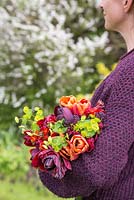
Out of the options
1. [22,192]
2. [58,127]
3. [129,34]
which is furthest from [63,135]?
[22,192]

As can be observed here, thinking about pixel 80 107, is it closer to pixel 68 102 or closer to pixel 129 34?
pixel 68 102

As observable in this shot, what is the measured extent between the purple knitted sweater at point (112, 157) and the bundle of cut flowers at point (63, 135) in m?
0.03

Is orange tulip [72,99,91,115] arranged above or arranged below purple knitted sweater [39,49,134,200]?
above

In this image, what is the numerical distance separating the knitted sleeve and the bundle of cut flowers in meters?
0.02

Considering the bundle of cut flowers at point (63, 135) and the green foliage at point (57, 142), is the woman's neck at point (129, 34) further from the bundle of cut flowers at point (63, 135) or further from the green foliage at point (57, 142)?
the green foliage at point (57, 142)

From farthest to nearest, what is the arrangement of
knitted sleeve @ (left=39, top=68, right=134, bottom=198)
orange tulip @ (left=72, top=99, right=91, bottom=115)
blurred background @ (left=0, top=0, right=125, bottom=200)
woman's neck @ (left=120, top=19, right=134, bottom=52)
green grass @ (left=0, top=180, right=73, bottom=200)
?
blurred background @ (left=0, top=0, right=125, bottom=200) → green grass @ (left=0, top=180, right=73, bottom=200) → woman's neck @ (left=120, top=19, right=134, bottom=52) → orange tulip @ (left=72, top=99, right=91, bottom=115) → knitted sleeve @ (left=39, top=68, right=134, bottom=198)

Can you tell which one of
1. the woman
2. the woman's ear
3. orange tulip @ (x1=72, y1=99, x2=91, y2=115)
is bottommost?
the woman

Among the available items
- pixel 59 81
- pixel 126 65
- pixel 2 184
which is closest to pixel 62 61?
pixel 59 81

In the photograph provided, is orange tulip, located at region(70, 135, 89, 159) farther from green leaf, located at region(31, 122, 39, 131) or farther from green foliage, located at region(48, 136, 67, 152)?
green leaf, located at region(31, 122, 39, 131)

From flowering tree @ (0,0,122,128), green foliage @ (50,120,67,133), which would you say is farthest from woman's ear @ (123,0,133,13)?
flowering tree @ (0,0,122,128)

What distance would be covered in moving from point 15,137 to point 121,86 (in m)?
5.38

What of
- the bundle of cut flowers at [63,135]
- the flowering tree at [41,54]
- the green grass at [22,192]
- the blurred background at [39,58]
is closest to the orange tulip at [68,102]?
the bundle of cut flowers at [63,135]

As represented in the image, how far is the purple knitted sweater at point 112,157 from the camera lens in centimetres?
201

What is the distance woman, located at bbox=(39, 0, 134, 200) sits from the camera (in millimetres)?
2010
